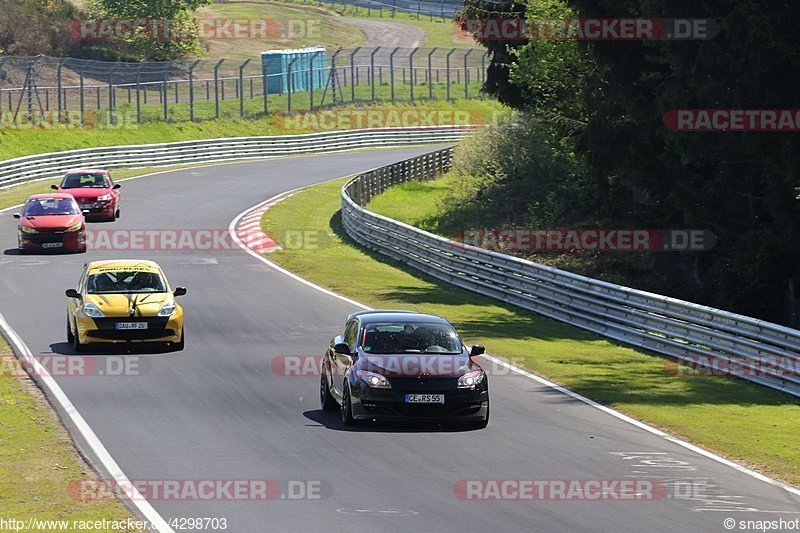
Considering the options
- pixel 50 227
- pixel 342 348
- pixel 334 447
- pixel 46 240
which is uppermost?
pixel 342 348

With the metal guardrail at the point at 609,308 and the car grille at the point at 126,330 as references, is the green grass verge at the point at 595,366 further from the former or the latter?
the car grille at the point at 126,330

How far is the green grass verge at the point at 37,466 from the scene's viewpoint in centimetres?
1185

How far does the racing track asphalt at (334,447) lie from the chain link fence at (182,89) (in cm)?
3780

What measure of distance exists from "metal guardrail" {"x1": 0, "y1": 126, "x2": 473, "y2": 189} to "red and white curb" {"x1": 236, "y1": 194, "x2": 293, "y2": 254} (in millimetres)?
11556

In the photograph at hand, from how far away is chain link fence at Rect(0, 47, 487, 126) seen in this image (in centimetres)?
6278

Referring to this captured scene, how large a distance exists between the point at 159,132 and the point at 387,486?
55.8 meters

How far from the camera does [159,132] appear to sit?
66.5 m

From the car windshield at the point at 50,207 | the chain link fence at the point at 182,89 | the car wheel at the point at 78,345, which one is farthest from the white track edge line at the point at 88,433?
the chain link fence at the point at 182,89

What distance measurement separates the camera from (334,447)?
14844mm

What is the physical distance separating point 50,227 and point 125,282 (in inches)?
527

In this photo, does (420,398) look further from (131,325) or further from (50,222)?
(50,222)

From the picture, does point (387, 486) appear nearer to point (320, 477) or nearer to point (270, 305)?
point (320, 477)

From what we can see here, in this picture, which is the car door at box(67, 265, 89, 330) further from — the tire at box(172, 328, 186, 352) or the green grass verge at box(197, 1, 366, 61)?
the green grass verge at box(197, 1, 366, 61)

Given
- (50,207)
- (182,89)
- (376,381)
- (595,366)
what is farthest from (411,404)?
(182,89)
